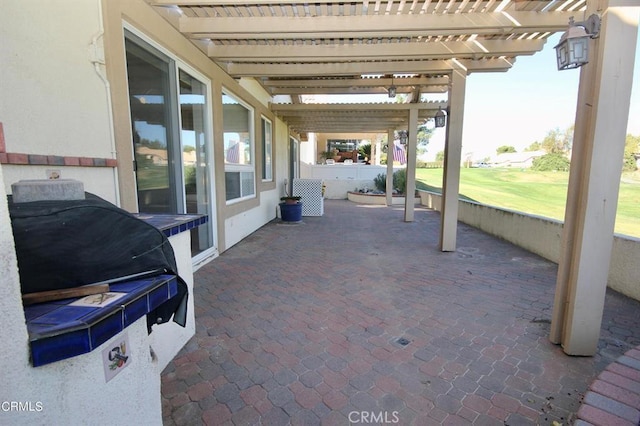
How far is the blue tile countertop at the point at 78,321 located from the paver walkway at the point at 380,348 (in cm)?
114

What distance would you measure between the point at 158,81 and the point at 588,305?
16.4 feet

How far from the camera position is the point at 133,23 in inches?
120

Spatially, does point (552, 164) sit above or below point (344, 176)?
above

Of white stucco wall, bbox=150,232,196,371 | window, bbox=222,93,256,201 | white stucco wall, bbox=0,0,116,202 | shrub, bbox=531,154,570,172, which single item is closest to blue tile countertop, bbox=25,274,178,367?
white stucco wall, bbox=150,232,196,371

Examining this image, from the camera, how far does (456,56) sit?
15.3ft

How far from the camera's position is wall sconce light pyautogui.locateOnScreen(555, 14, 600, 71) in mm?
2162

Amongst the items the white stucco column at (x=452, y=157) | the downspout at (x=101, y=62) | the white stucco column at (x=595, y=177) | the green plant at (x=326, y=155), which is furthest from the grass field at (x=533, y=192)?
the green plant at (x=326, y=155)

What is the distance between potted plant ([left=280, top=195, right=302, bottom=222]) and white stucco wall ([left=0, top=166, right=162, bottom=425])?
736 cm

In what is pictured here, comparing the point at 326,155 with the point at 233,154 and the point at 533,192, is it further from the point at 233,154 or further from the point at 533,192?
the point at 233,154

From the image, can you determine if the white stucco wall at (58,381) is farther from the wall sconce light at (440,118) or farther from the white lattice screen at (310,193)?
the white lattice screen at (310,193)

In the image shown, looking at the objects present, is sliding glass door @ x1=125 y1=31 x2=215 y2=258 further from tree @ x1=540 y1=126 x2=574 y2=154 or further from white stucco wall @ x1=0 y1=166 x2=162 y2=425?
tree @ x1=540 y1=126 x2=574 y2=154

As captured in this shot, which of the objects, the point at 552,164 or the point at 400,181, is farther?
the point at 552,164

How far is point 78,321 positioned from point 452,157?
18.0 ft

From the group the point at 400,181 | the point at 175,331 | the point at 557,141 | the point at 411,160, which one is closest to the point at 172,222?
the point at 175,331
